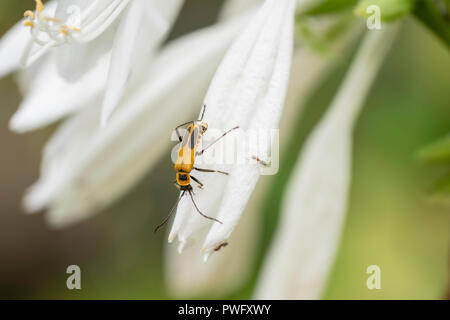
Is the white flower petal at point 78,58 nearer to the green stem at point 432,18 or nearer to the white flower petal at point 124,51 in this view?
the white flower petal at point 124,51

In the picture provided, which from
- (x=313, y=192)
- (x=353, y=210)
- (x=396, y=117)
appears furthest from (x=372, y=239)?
(x=313, y=192)

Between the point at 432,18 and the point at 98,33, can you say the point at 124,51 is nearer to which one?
the point at 98,33

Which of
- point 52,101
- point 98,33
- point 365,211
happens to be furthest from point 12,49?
point 365,211

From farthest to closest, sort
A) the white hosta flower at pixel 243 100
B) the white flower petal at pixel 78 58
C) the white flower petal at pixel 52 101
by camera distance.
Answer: the white flower petal at pixel 52 101 < the white flower petal at pixel 78 58 < the white hosta flower at pixel 243 100

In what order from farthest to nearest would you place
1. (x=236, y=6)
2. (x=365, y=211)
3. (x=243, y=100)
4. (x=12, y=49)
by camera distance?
1. (x=365, y=211)
2. (x=236, y=6)
3. (x=12, y=49)
4. (x=243, y=100)

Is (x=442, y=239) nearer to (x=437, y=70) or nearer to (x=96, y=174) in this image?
(x=437, y=70)

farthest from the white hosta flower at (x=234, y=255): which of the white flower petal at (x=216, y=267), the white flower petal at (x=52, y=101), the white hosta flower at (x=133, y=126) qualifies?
the white flower petal at (x=52, y=101)

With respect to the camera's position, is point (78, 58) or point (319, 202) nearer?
point (78, 58)
